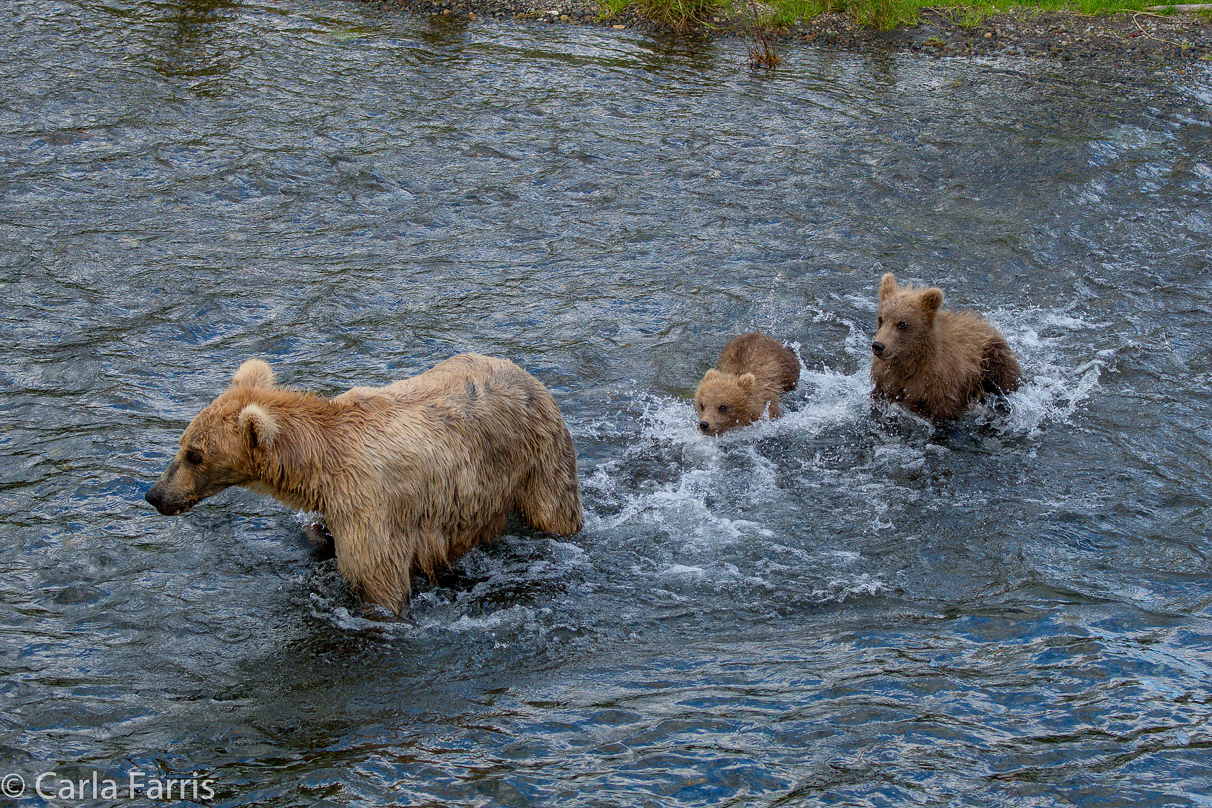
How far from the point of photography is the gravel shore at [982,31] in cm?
1475

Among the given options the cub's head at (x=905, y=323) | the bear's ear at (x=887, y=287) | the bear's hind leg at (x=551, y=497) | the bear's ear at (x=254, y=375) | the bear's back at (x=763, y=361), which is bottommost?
the bear's hind leg at (x=551, y=497)

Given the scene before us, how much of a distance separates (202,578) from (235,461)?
795 mm

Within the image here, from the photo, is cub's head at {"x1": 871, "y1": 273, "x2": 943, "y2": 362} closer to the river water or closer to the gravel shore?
the river water

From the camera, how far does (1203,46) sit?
14820mm

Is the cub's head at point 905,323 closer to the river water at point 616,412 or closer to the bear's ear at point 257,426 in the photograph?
the river water at point 616,412

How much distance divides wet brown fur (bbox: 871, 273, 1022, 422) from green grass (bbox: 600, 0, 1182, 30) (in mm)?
8765

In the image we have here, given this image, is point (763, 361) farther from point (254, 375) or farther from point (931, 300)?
point (254, 375)

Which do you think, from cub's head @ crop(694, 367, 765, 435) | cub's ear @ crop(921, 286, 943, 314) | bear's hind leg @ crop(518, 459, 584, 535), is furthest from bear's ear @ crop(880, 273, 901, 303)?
bear's hind leg @ crop(518, 459, 584, 535)

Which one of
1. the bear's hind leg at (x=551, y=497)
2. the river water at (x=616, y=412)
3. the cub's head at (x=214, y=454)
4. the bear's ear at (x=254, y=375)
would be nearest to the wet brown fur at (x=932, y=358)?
the river water at (x=616, y=412)

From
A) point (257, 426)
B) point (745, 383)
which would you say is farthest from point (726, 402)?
point (257, 426)

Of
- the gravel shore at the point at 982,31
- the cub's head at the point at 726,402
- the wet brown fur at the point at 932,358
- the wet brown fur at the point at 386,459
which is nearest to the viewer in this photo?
the wet brown fur at the point at 386,459

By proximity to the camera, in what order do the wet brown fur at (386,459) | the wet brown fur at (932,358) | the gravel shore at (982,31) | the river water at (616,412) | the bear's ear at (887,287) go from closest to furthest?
the river water at (616,412)
the wet brown fur at (386,459)
the wet brown fur at (932,358)
the bear's ear at (887,287)
the gravel shore at (982,31)

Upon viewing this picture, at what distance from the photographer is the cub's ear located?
24.5 ft

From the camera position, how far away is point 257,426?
5.03 m
